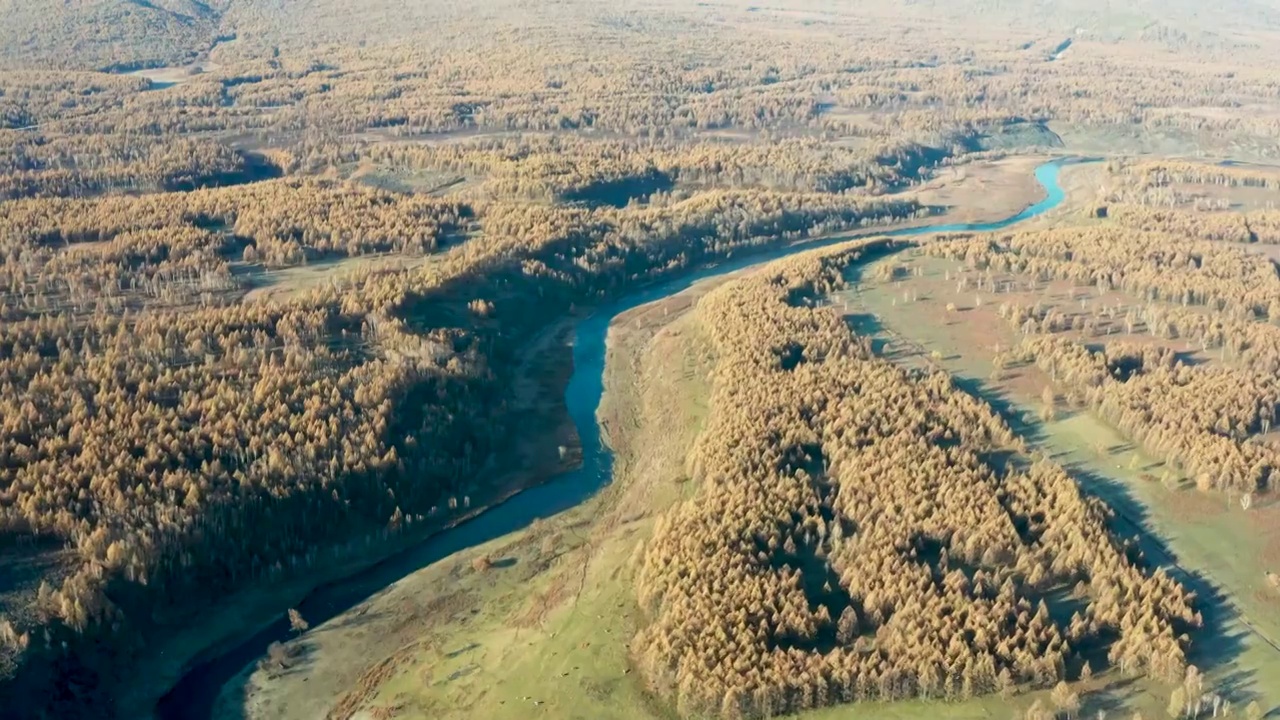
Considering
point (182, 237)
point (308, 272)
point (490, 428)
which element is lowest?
point (490, 428)

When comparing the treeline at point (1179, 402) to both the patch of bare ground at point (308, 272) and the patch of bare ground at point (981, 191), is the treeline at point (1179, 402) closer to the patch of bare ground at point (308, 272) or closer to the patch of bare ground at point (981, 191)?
the patch of bare ground at point (308, 272)

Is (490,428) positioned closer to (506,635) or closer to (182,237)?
(506,635)

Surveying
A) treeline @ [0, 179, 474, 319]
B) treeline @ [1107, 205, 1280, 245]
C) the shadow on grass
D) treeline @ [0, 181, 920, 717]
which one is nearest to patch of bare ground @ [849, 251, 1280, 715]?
the shadow on grass

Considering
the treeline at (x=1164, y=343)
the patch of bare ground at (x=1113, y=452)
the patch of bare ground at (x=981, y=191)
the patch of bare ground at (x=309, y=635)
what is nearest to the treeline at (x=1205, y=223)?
the treeline at (x=1164, y=343)

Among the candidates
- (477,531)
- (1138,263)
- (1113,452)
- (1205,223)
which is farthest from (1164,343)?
(477,531)

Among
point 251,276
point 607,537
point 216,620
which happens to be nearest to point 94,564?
point 216,620

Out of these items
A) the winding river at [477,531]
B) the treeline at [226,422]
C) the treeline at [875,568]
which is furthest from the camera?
the treeline at [226,422]
